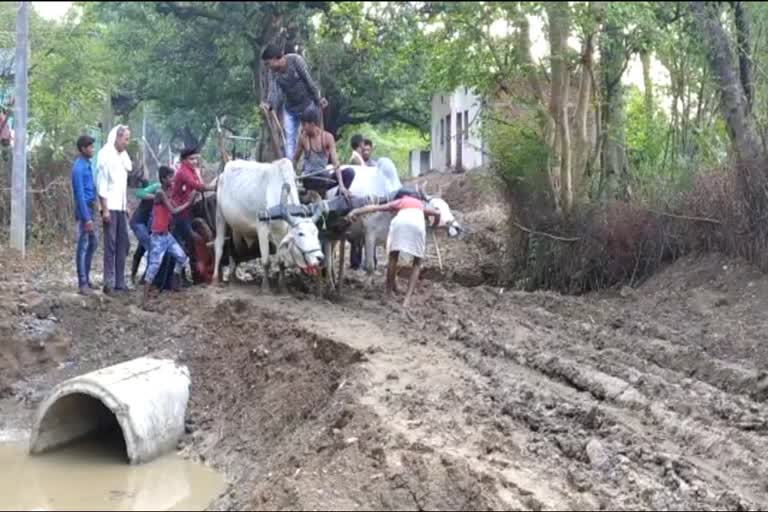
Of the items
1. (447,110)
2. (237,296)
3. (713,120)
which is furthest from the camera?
(447,110)

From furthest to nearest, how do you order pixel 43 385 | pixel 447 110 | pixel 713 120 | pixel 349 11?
pixel 447 110, pixel 713 120, pixel 43 385, pixel 349 11

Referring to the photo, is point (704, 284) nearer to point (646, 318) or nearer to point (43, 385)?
point (646, 318)

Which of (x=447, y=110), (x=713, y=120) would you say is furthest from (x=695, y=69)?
(x=447, y=110)

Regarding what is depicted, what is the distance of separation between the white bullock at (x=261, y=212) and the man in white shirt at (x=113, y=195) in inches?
50.2

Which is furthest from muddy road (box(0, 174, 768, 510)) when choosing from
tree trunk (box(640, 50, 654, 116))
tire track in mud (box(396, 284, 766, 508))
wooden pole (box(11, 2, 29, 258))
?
tree trunk (box(640, 50, 654, 116))

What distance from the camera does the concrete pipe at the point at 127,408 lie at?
25.1 ft

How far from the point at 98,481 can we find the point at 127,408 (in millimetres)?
552

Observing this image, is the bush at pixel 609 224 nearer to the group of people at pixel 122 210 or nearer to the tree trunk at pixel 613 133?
the tree trunk at pixel 613 133

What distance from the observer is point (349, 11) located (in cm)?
662

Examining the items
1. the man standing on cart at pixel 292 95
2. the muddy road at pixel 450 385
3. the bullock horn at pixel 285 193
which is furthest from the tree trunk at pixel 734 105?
the bullock horn at pixel 285 193

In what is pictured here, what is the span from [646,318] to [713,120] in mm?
6261

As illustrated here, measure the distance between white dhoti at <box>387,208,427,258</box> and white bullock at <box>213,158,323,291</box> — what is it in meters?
0.78

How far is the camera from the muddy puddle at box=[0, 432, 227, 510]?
6785mm

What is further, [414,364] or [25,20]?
[25,20]
